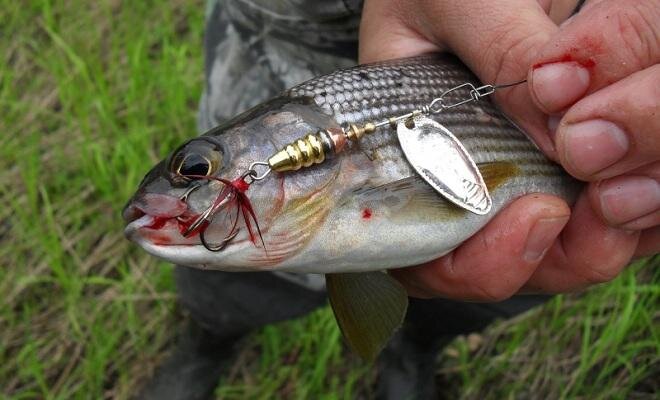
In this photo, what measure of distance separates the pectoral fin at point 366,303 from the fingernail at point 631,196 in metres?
0.56

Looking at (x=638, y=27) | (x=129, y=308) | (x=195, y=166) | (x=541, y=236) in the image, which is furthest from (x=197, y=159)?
(x=129, y=308)

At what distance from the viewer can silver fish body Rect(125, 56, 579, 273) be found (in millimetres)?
1675

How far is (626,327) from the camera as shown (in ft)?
10.1

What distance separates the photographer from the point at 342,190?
172 cm

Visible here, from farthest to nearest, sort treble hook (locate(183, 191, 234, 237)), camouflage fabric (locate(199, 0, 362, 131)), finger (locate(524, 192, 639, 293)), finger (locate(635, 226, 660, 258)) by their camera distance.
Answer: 1. camouflage fabric (locate(199, 0, 362, 131))
2. finger (locate(635, 226, 660, 258))
3. finger (locate(524, 192, 639, 293))
4. treble hook (locate(183, 191, 234, 237))

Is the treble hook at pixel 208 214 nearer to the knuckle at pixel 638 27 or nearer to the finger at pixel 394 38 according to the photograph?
the finger at pixel 394 38

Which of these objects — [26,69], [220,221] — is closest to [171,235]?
[220,221]

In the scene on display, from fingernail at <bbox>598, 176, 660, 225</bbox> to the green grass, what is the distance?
1297mm

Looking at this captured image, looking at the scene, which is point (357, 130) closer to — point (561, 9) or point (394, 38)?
point (394, 38)

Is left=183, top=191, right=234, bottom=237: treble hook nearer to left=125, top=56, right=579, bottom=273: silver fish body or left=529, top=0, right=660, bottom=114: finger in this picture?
left=125, top=56, right=579, bottom=273: silver fish body

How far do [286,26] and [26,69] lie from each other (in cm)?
267

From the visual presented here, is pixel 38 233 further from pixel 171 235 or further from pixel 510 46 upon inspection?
pixel 510 46

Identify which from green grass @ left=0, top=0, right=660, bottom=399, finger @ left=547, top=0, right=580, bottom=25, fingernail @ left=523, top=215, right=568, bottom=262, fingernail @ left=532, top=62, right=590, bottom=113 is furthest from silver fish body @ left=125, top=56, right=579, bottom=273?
green grass @ left=0, top=0, right=660, bottom=399

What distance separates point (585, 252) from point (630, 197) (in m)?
0.22
